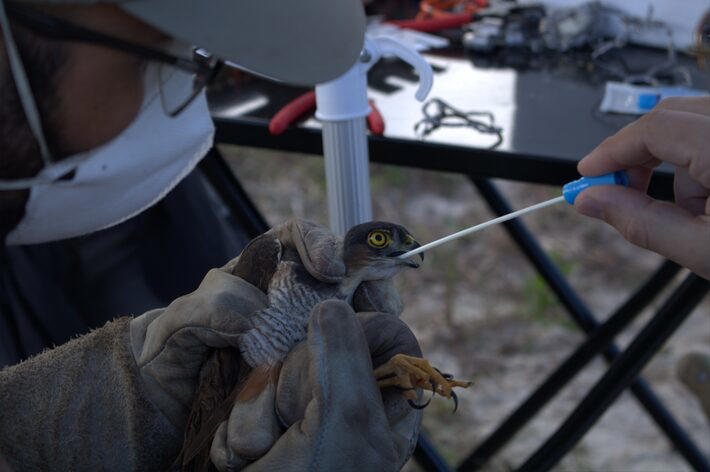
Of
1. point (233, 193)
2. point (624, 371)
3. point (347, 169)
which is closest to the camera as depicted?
point (347, 169)

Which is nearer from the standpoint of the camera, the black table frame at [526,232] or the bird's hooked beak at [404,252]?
the bird's hooked beak at [404,252]

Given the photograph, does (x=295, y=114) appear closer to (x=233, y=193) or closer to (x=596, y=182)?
(x=233, y=193)

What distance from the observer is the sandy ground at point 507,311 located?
222cm

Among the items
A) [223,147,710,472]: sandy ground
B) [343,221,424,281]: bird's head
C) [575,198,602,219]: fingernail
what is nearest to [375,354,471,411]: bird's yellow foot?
[343,221,424,281]: bird's head

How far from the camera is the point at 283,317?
0.84m

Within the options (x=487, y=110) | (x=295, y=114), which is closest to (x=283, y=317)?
(x=295, y=114)

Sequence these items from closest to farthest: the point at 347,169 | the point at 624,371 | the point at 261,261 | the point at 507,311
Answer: the point at 261,261 → the point at 347,169 → the point at 624,371 → the point at 507,311

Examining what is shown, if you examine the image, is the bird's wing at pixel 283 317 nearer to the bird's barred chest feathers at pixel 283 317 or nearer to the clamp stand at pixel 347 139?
the bird's barred chest feathers at pixel 283 317

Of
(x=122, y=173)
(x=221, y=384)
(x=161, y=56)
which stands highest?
(x=161, y=56)

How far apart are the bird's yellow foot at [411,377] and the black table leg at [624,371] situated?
22.4 inches

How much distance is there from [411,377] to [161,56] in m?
0.43

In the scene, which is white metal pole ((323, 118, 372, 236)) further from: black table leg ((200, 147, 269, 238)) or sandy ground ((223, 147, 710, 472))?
sandy ground ((223, 147, 710, 472))

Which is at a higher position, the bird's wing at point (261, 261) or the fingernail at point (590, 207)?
the fingernail at point (590, 207)

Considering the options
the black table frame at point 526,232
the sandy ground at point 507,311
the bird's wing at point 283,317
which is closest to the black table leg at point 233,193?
the black table frame at point 526,232
